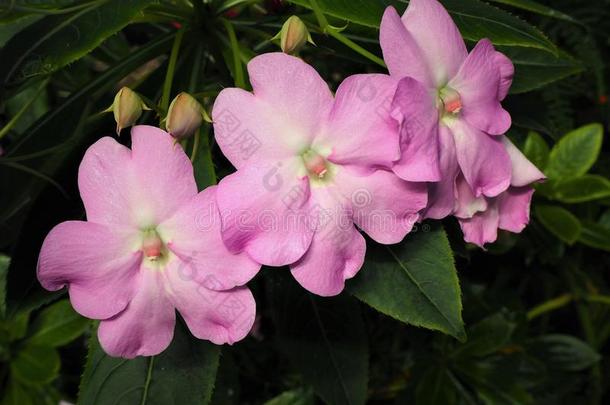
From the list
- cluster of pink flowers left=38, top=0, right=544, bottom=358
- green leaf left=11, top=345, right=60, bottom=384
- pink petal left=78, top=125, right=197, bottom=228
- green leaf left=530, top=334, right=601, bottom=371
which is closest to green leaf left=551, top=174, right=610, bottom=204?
green leaf left=530, top=334, right=601, bottom=371

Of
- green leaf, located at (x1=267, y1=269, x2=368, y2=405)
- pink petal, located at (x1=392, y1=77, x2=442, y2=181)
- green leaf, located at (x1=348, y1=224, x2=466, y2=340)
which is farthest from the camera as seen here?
green leaf, located at (x1=267, y1=269, x2=368, y2=405)

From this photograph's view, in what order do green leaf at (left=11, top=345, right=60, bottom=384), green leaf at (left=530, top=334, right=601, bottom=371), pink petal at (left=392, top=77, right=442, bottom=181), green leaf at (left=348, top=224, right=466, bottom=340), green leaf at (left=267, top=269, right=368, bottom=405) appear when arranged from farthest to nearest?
green leaf at (left=530, top=334, right=601, bottom=371), green leaf at (left=11, top=345, right=60, bottom=384), green leaf at (left=267, top=269, right=368, bottom=405), green leaf at (left=348, top=224, right=466, bottom=340), pink petal at (left=392, top=77, right=442, bottom=181)

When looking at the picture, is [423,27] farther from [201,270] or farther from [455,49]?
[201,270]

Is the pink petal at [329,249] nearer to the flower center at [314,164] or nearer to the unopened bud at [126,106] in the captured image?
the flower center at [314,164]

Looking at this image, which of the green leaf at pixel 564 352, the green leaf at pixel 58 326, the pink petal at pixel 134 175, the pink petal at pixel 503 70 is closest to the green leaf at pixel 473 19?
the pink petal at pixel 503 70

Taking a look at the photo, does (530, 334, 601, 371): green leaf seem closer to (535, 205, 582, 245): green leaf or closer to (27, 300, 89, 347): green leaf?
(535, 205, 582, 245): green leaf

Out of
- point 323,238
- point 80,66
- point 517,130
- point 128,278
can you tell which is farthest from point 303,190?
point 80,66
